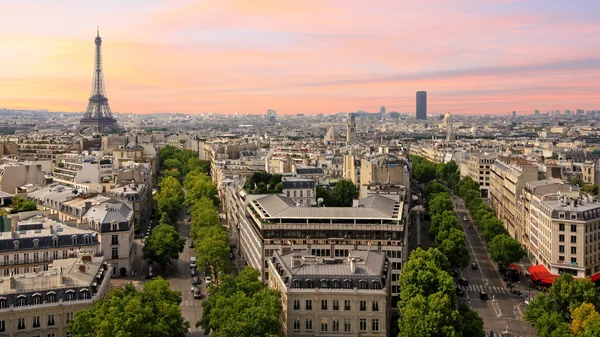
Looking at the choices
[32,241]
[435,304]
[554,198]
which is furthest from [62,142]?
Answer: [435,304]

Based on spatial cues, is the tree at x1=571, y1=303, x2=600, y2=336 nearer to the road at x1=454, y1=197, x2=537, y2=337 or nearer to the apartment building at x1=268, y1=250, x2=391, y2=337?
the road at x1=454, y1=197, x2=537, y2=337

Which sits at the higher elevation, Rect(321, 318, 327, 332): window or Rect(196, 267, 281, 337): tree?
Rect(196, 267, 281, 337): tree

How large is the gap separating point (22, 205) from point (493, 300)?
64.5m

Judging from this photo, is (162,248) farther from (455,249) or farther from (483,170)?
(483,170)

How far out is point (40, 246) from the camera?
2598 inches

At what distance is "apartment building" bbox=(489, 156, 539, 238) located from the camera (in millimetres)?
100562

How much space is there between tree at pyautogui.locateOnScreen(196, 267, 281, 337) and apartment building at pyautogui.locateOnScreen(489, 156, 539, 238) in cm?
5349

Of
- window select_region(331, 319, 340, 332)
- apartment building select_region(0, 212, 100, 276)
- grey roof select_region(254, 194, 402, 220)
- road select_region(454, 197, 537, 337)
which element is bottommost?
road select_region(454, 197, 537, 337)

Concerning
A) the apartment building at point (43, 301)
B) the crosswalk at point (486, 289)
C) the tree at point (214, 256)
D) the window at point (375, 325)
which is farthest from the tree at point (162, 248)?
the crosswalk at point (486, 289)

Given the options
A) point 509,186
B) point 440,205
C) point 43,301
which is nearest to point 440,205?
point 440,205

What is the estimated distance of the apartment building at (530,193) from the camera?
298 feet

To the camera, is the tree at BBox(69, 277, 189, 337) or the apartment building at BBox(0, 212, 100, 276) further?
the apartment building at BBox(0, 212, 100, 276)

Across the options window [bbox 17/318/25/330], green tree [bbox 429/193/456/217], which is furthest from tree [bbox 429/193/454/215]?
window [bbox 17/318/25/330]

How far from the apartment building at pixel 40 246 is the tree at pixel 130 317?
1563cm
